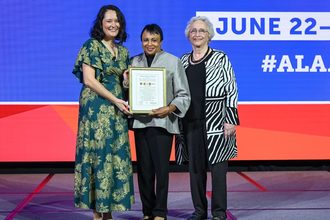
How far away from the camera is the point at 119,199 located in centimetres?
259

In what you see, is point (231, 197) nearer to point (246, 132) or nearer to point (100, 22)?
point (246, 132)

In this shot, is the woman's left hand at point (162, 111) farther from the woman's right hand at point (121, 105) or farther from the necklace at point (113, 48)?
the necklace at point (113, 48)

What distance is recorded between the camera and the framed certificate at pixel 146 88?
255cm

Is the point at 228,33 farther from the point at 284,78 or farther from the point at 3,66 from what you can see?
the point at 3,66

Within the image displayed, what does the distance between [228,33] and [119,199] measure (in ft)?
8.68

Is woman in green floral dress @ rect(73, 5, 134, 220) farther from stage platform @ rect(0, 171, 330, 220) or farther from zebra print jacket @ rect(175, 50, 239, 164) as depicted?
zebra print jacket @ rect(175, 50, 239, 164)

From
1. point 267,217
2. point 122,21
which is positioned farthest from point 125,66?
point 267,217

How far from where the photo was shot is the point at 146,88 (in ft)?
8.43

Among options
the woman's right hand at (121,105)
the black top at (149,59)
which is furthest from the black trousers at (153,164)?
the black top at (149,59)

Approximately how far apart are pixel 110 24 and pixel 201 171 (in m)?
1.13

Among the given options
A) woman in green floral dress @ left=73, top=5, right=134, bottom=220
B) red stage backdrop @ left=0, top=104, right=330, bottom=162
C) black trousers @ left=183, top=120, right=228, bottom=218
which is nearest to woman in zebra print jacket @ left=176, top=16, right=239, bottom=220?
black trousers @ left=183, top=120, right=228, bottom=218

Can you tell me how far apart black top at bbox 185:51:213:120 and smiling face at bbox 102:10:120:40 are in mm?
575

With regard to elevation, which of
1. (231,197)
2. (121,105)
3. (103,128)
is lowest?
(231,197)

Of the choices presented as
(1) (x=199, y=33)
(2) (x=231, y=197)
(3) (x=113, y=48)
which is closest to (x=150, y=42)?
(3) (x=113, y=48)
